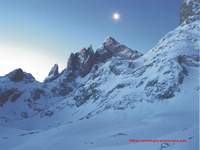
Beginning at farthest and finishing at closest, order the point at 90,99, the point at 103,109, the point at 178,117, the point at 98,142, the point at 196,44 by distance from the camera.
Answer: the point at 90,99
the point at 196,44
the point at 103,109
the point at 178,117
the point at 98,142

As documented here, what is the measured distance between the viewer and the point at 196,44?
182000mm

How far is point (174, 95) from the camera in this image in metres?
144

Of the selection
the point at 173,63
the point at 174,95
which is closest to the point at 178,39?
the point at 173,63

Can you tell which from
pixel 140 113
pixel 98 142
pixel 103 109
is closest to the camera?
pixel 98 142

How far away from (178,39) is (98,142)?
12020cm

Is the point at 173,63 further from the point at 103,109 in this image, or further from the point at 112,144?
the point at 112,144

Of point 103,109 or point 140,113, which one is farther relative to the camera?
point 103,109

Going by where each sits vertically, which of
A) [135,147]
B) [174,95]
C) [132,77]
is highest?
[132,77]

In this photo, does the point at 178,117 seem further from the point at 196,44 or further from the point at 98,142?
the point at 196,44

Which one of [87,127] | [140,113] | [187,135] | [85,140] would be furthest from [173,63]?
[187,135]

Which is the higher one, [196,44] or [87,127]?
[196,44]

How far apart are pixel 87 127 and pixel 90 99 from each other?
8185 cm

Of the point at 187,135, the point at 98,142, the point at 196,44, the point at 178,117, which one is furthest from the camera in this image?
the point at 196,44

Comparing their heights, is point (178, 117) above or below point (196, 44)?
below
